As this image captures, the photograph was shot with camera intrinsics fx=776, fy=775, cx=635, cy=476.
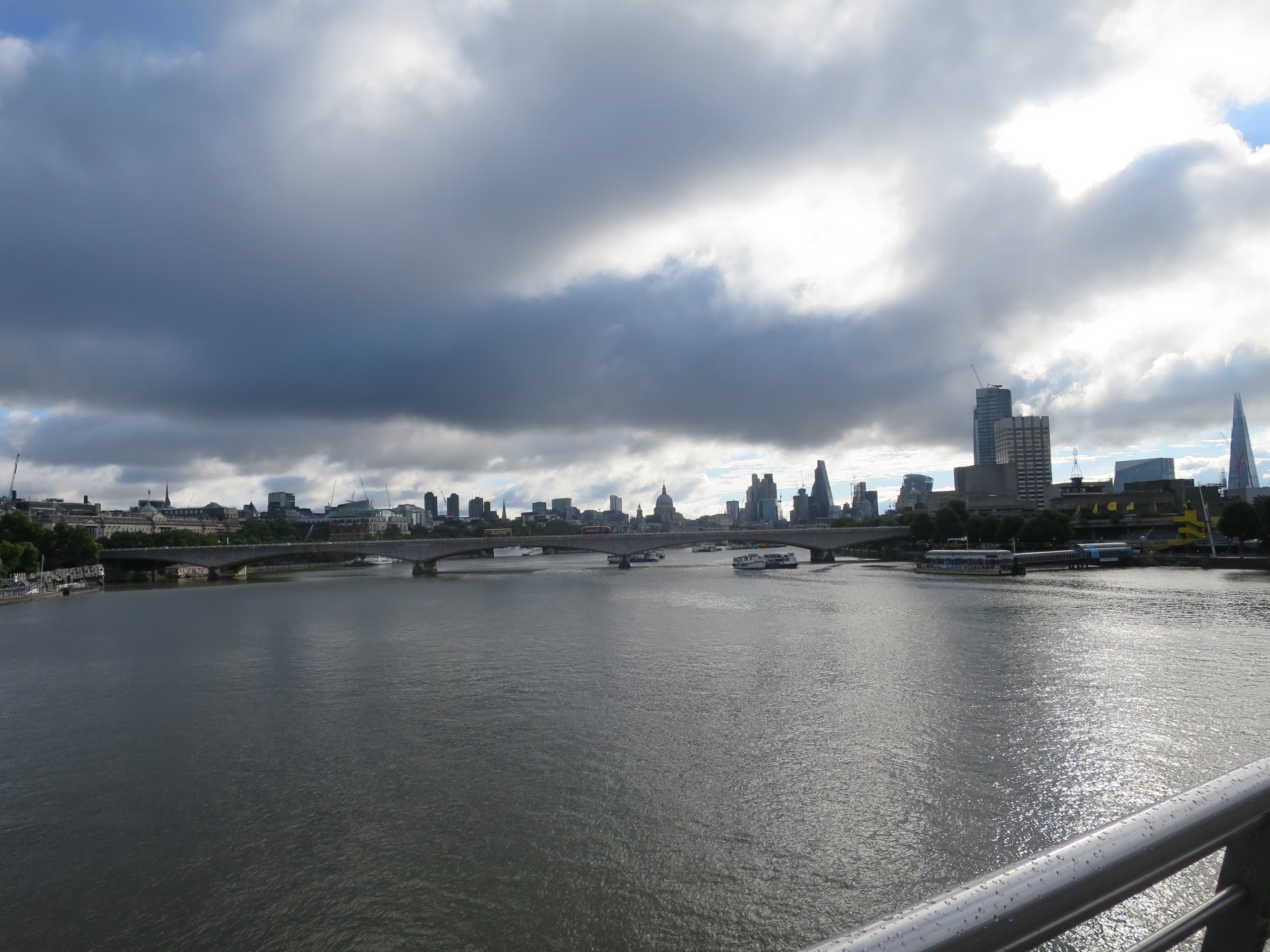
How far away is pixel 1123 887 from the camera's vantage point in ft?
6.84

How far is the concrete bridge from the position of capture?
92875 millimetres

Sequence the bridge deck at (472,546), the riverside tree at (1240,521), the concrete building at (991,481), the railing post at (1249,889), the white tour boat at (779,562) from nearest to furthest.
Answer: the railing post at (1249,889) < the riverside tree at (1240,521) < the bridge deck at (472,546) < the white tour boat at (779,562) < the concrete building at (991,481)

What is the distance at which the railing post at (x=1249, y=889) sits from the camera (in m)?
2.45

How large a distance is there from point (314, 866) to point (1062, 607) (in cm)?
4345

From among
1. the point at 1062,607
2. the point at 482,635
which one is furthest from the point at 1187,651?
the point at 482,635

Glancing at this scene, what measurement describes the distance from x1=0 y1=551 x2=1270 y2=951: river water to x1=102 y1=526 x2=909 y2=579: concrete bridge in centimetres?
5711

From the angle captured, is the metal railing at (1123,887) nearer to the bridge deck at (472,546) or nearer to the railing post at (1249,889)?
the railing post at (1249,889)

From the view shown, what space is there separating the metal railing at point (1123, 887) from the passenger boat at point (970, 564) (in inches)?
2968

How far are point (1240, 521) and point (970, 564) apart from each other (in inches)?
1032

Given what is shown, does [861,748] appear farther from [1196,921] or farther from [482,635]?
[482,635]

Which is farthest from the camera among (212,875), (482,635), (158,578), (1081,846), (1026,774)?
(158,578)

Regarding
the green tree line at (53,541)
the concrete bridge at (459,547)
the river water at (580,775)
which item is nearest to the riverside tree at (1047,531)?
the concrete bridge at (459,547)

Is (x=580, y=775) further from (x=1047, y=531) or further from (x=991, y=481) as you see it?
(x=991, y=481)

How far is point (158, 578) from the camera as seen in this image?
331 feet
